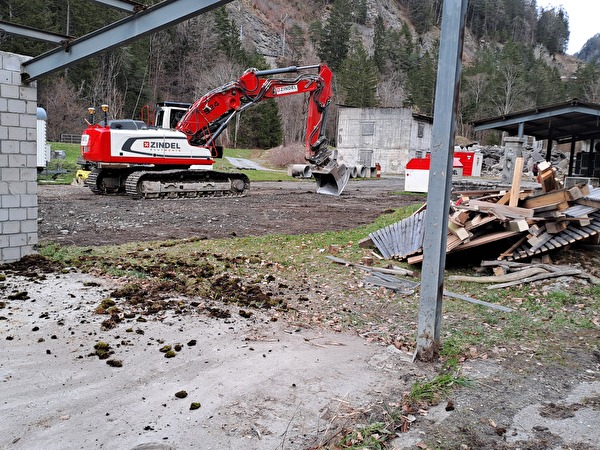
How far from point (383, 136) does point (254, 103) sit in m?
33.8

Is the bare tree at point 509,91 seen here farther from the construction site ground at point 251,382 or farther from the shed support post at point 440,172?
the construction site ground at point 251,382

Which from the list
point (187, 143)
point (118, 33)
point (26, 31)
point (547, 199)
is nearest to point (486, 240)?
point (547, 199)

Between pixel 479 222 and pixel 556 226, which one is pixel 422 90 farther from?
pixel 479 222

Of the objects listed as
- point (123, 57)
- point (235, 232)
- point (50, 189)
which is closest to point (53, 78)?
point (123, 57)

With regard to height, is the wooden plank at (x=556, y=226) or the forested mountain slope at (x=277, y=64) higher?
the forested mountain slope at (x=277, y=64)

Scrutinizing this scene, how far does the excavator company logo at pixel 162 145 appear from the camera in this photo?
17219 mm

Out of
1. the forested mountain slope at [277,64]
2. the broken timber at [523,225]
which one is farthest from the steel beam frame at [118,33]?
the forested mountain slope at [277,64]

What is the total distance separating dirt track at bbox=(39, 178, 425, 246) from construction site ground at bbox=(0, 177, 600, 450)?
4013 millimetres

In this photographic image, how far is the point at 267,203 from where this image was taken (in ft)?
57.5

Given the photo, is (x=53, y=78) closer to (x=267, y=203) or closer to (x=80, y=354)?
(x=267, y=203)

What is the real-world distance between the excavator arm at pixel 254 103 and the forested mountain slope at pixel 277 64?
28.0m

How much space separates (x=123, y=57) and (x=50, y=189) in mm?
39160

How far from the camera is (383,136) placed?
5078 centimetres

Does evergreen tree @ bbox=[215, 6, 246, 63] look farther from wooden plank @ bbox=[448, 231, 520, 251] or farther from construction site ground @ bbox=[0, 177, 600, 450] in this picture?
construction site ground @ bbox=[0, 177, 600, 450]
